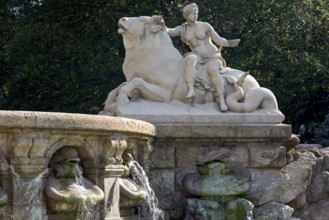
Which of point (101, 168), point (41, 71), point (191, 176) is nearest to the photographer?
point (101, 168)

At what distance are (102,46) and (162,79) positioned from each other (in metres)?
8.70

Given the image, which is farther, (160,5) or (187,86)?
(160,5)

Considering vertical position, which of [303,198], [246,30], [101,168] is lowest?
[303,198]

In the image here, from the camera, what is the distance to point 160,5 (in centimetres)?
2088

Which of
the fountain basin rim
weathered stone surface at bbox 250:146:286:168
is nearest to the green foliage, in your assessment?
weathered stone surface at bbox 250:146:286:168

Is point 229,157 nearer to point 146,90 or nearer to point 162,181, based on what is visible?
point 162,181

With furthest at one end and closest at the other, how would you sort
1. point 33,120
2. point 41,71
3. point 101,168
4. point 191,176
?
point 41,71
point 191,176
point 101,168
point 33,120

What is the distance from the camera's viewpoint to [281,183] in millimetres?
11258

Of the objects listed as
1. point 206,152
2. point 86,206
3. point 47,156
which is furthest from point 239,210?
point 47,156

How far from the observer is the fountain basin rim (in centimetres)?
750

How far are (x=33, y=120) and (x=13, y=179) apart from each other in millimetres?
499

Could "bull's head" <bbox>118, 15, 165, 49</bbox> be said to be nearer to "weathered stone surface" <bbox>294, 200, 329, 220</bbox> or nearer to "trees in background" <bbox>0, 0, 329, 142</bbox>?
"weathered stone surface" <bbox>294, 200, 329, 220</bbox>

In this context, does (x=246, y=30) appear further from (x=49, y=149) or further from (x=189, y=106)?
(x=49, y=149)

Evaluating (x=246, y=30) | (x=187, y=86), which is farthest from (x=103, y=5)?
(x=187, y=86)
